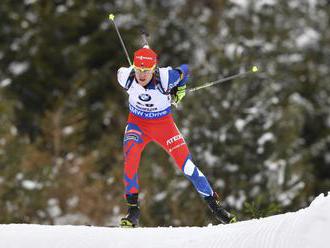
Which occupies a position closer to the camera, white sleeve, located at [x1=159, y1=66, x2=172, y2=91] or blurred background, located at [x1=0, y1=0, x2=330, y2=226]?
white sleeve, located at [x1=159, y1=66, x2=172, y2=91]

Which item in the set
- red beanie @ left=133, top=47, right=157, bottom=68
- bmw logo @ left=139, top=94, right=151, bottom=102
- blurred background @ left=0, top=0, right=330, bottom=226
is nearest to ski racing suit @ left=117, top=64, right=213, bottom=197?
bmw logo @ left=139, top=94, right=151, bottom=102

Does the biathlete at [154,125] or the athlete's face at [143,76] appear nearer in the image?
the athlete's face at [143,76]

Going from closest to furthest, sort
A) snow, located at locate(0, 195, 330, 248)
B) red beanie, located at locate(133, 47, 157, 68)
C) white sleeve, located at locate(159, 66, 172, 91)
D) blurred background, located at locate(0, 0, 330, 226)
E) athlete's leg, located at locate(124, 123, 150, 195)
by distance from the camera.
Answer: snow, located at locate(0, 195, 330, 248)
red beanie, located at locate(133, 47, 157, 68)
white sleeve, located at locate(159, 66, 172, 91)
athlete's leg, located at locate(124, 123, 150, 195)
blurred background, located at locate(0, 0, 330, 226)

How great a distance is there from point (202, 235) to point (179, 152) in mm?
1786

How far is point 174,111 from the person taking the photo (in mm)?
18234

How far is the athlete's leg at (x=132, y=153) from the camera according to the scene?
7.72m

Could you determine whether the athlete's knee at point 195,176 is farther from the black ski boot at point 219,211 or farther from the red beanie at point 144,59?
the red beanie at point 144,59

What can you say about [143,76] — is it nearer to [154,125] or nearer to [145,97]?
[145,97]

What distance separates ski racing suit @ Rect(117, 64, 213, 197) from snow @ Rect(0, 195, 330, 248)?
1.36 meters

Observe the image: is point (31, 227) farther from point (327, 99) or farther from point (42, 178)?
point (327, 99)

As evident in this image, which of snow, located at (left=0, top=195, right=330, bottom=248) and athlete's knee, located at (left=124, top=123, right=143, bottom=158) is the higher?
snow, located at (left=0, top=195, right=330, bottom=248)

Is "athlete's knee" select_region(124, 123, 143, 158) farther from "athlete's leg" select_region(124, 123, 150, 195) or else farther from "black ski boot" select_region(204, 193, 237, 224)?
"black ski boot" select_region(204, 193, 237, 224)

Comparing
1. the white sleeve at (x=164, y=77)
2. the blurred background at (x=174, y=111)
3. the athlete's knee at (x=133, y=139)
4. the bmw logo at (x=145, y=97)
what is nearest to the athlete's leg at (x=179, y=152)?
the athlete's knee at (x=133, y=139)

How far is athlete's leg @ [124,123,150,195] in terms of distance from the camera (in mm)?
7719
